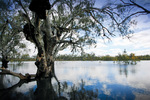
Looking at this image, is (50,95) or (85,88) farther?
(85,88)

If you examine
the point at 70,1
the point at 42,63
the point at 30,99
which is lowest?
the point at 30,99

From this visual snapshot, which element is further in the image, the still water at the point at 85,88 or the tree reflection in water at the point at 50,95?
the still water at the point at 85,88

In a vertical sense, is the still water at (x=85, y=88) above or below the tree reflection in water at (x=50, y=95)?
below

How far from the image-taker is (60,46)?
1354 centimetres

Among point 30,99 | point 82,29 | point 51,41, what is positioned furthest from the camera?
point 82,29

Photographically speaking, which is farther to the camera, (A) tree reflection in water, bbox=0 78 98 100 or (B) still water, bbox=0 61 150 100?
(B) still water, bbox=0 61 150 100

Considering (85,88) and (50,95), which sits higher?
(50,95)

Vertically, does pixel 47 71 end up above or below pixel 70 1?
below

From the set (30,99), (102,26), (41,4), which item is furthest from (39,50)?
(102,26)

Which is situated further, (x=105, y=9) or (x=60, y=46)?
(x=60, y=46)

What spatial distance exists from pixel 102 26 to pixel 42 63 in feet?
21.9

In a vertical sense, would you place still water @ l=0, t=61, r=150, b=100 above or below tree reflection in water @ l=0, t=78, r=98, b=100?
below

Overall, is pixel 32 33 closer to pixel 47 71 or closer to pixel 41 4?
pixel 41 4

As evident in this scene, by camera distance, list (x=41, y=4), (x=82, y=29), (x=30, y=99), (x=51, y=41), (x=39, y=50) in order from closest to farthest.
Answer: (x=30, y=99) < (x=41, y=4) < (x=39, y=50) < (x=51, y=41) < (x=82, y=29)
